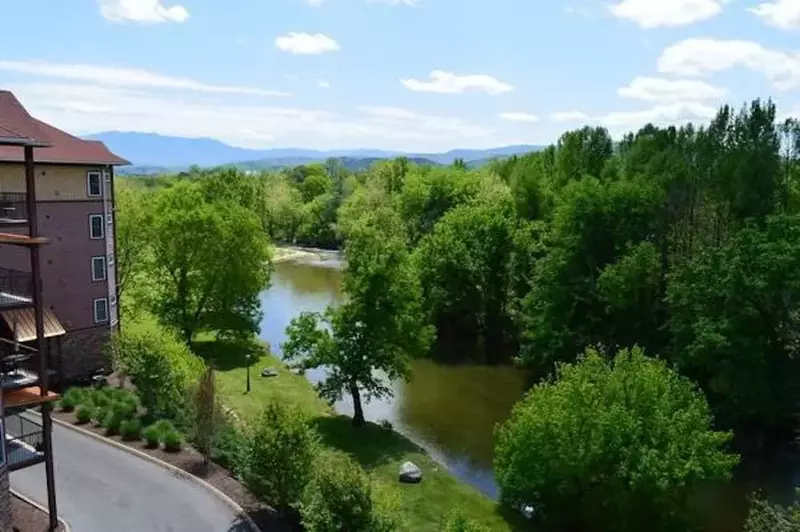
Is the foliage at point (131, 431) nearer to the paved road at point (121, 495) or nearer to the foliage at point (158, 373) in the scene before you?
the paved road at point (121, 495)

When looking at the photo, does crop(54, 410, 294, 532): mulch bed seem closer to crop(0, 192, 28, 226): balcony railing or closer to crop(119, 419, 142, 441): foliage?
crop(119, 419, 142, 441): foliage

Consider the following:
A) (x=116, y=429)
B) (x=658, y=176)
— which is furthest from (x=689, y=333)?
(x=116, y=429)

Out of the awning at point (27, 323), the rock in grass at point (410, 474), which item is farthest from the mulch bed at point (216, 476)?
the rock in grass at point (410, 474)

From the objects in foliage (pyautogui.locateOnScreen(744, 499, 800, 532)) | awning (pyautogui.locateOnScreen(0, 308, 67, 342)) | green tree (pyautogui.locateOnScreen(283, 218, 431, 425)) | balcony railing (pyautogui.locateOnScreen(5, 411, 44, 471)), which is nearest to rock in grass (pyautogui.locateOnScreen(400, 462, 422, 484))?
green tree (pyautogui.locateOnScreen(283, 218, 431, 425))

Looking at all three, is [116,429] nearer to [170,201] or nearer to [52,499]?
[52,499]

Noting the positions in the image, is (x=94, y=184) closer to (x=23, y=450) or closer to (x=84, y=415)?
(x=84, y=415)

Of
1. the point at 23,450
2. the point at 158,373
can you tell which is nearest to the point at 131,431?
the point at 158,373
